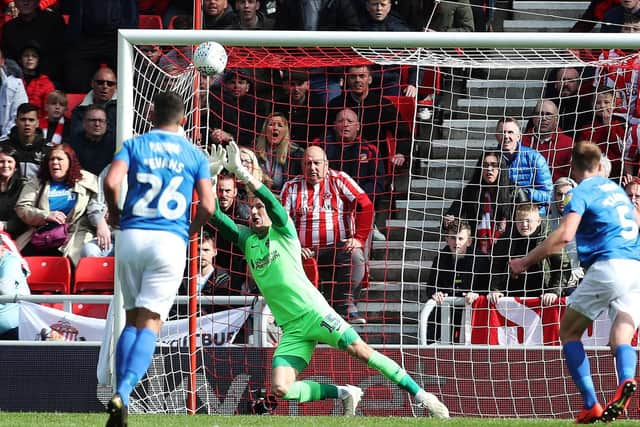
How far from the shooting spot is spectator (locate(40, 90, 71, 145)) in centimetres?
1384

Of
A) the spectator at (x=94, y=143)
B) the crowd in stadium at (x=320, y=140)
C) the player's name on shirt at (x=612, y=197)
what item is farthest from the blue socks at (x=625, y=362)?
the spectator at (x=94, y=143)

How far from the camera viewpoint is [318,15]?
14.2 meters

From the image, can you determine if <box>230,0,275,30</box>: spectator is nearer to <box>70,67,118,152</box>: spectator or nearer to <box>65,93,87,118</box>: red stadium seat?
<box>70,67,118,152</box>: spectator

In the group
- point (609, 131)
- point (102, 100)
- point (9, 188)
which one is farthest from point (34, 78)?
point (609, 131)

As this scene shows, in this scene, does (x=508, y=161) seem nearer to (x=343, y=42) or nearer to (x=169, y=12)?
(x=343, y=42)

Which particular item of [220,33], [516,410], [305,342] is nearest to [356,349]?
[305,342]

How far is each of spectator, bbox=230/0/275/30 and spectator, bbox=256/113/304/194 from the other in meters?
2.48

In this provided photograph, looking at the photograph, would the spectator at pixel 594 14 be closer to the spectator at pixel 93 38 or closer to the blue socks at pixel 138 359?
the spectator at pixel 93 38

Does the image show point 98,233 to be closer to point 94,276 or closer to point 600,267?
point 94,276

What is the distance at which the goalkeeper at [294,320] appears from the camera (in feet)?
30.8

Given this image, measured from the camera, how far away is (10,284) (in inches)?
444

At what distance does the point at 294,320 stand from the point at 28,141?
5104 millimetres

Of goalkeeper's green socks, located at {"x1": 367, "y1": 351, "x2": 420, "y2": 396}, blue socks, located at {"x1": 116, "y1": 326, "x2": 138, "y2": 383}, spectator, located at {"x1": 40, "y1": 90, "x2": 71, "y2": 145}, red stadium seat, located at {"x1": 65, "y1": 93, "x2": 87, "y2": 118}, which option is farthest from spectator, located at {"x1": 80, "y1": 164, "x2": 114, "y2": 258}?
blue socks, located at {"x1": 116, "y1": 326, "x2": 138, "y2": 383}

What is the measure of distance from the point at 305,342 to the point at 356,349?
0.40 meters
